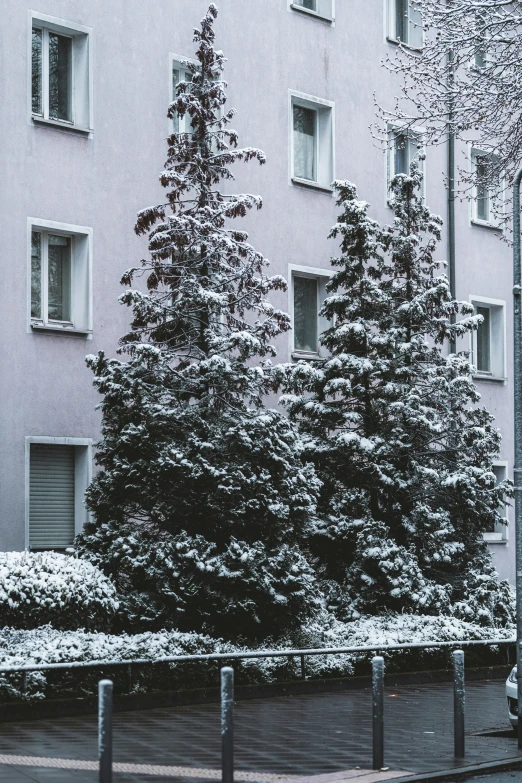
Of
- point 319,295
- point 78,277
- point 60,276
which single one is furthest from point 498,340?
point 60,276

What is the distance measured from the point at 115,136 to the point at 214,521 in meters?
7.12

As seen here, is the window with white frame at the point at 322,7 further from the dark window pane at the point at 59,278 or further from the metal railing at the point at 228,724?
the metal railing at the point at 228,724

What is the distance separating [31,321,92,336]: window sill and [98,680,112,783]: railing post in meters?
11.2

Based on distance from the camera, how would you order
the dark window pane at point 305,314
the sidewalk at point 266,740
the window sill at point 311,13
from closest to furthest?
the sidewalk at point 266,740 → the dark window pane at point 305,314 → the window sill at point 311,13

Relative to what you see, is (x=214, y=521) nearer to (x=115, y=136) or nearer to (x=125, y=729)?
(x=125, y=729)

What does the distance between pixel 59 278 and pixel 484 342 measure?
1200 centimetres

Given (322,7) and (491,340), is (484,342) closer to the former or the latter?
(491,340)

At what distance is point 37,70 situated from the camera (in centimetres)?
1961

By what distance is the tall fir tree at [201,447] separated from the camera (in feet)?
53.0

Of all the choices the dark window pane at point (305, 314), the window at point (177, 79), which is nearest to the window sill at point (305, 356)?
the dark window pane at point (305, 314)

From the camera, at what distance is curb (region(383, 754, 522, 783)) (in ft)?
33.3

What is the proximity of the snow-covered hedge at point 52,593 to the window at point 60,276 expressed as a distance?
4965 millimetres

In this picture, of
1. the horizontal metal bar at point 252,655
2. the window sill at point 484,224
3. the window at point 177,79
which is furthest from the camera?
the window sill at point 484,224

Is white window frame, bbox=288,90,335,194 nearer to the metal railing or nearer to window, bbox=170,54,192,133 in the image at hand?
window, bbox=170,54,192,133
